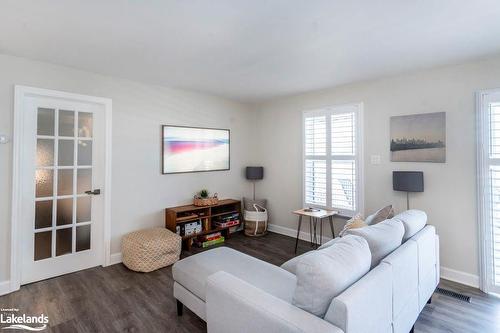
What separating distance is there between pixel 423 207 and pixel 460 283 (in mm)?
887

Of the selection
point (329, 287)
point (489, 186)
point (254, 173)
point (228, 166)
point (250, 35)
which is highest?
point (250, 35)

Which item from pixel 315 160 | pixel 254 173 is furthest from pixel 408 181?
pixel 254 173

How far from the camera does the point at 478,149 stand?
273 centimetres

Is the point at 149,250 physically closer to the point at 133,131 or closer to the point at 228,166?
the point at 133,131

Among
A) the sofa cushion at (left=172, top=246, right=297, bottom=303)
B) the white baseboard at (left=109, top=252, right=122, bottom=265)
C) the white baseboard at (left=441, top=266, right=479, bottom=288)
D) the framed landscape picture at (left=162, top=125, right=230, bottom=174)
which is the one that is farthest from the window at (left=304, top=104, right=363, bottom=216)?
the white baseboard at (left=109, top=252, right=122, bottom=265)

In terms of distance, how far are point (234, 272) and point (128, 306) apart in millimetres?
1202

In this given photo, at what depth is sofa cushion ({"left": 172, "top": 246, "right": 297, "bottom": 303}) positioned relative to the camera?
1.79 m

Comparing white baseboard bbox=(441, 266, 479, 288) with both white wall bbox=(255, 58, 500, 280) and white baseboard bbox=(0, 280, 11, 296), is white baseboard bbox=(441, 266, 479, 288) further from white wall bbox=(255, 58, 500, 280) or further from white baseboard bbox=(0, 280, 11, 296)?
white baseboard bbox=(0, 280, 11, 296)

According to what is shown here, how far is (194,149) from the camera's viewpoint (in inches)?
165

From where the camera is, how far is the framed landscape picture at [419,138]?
297 centimetres

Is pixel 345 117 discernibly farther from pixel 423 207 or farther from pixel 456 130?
pixel 423 207

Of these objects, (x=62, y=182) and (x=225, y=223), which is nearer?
(x=62, y=182)

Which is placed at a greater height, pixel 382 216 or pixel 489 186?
pixel 489 186

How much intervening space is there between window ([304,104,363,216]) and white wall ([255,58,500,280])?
4.9 inches
